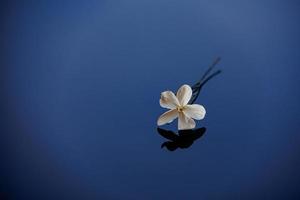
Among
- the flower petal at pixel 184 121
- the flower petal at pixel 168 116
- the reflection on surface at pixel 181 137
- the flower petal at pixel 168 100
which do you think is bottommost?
the reflection on surface at pixel 181 137

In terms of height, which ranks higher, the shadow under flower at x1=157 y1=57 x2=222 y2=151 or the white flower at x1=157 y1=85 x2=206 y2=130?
the white flower at x1=157 y1=85 x2=206 y2=130

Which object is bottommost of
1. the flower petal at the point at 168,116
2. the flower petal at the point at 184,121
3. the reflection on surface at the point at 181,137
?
the reflection on surface at the point at 181,137

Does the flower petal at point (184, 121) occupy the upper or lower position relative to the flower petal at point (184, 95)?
lower

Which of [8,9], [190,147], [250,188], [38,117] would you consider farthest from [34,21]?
[250,188]

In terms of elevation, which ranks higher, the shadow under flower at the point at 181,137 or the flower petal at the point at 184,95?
the flower petal at the point at 184,95

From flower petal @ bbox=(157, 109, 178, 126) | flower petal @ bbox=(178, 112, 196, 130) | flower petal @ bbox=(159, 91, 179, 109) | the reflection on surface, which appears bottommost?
the reflection on surface
